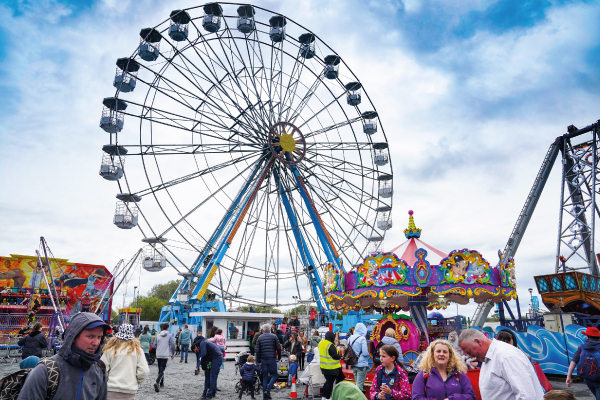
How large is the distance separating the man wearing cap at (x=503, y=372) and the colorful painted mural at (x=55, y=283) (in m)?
24.6

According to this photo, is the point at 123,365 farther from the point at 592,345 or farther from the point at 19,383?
the point at 592,345

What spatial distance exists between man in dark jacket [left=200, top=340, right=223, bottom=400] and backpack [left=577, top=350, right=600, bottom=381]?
5893mm

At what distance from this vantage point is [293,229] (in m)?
20.3

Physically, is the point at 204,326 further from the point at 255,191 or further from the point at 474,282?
the point at 474,282

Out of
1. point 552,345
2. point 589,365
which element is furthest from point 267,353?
point 552,345

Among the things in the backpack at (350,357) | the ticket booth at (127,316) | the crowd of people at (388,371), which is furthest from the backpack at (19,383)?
the ticket booth at (127,316)

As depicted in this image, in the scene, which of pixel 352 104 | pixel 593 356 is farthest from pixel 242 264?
pixel 593 356

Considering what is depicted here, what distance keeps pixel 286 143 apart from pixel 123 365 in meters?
15.8

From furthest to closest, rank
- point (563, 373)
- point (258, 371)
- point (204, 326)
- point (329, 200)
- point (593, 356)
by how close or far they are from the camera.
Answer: point (329, 200), point (204, 326), point (563, 373), point (258, 371), point (593, 356)

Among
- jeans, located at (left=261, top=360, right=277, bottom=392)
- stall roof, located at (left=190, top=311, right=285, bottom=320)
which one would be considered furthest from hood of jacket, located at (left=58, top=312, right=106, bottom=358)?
stall roof, located at (left=190, top=311, right=285, bottom=320)

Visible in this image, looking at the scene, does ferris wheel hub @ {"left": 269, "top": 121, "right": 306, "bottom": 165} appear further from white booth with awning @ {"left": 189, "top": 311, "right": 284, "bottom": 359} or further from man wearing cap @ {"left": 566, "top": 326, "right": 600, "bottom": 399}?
man wearing cap @ {"left": 566, "top": 326, "right": 600, "bottom": 399}

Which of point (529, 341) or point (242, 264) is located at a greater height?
point (242, 264)

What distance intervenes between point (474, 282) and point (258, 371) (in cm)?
531

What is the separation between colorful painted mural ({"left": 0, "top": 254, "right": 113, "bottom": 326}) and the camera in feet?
74.5
